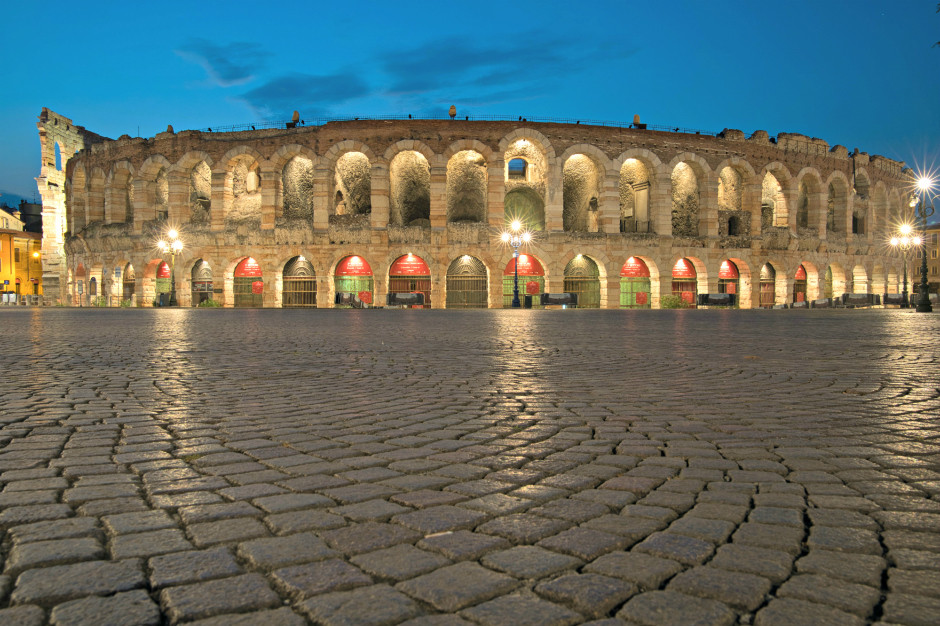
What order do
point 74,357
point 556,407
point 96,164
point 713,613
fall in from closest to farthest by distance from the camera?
point 713,613, point 556,407, point 74,357, point 96,164

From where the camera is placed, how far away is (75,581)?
5.72 feet

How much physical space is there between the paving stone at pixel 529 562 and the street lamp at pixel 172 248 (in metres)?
37.3

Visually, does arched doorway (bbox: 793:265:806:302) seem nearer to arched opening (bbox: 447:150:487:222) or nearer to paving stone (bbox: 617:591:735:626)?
arched opening (bbox: 447:150:487:222)

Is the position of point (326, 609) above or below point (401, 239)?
below

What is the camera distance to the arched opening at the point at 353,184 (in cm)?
3744

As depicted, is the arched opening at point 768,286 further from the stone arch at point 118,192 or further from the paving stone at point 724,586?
the paving stone at point 724,586

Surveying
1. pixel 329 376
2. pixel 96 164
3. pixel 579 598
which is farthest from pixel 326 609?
pixel 96 164

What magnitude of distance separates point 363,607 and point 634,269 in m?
37.4

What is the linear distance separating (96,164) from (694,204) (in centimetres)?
4098

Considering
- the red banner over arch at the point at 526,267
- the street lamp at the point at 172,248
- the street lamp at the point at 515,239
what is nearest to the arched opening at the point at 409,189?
the street lamp at the point at 515,239

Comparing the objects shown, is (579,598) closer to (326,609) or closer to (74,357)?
(326,609)

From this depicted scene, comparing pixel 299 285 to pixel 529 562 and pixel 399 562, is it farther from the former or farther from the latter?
pixel 529 562

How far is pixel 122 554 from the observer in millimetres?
1925

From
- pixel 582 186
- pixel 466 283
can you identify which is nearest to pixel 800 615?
pixel 466 283
